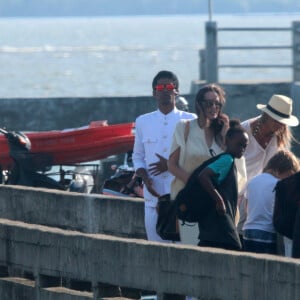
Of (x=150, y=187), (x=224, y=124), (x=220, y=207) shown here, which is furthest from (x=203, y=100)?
(x=150, y=187)

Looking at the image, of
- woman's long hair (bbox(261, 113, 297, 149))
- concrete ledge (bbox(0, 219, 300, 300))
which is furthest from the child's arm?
woman's long hair (bbox(261, 113, 297, 149))

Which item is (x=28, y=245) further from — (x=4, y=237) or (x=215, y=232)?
(x=215, y=232)

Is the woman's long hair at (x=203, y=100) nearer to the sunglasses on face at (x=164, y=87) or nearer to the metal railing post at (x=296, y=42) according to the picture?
the sunglasses on face at (x=164, y=87)

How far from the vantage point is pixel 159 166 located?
35.2 feet

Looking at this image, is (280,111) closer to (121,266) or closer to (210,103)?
(210,103)

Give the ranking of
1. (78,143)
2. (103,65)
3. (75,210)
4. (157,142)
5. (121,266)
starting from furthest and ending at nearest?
(103,65) < (78,143) < (75,210) < (157,142) < (121,266)

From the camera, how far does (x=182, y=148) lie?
10094 mm

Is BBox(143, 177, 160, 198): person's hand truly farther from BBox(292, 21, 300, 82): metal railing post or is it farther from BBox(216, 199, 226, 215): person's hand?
BBox(292, 21, 300, 82): metal railing post

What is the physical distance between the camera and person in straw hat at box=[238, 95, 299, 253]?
10.5 m

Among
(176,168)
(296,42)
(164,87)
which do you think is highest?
(296,42)

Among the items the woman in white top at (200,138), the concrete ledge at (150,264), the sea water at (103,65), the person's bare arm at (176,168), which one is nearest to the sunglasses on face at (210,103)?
the woman in white top at (200,138)

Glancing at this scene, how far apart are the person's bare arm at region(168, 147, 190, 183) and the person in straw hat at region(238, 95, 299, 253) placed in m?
0.61

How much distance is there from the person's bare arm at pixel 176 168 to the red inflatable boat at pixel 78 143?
7.44m

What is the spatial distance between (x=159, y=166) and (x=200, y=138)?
745mm
